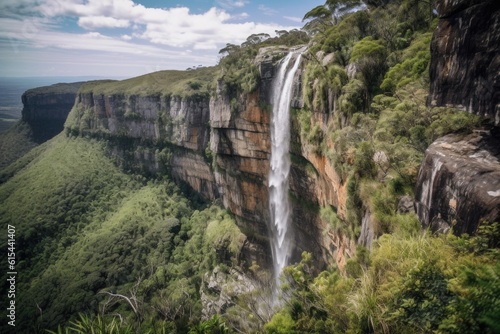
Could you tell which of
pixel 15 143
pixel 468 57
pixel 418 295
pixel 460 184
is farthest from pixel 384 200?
pixel 15 143

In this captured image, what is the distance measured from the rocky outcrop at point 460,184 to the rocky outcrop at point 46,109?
101652 millimetres

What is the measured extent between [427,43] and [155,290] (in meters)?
34.3

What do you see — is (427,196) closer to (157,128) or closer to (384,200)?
(384,200)

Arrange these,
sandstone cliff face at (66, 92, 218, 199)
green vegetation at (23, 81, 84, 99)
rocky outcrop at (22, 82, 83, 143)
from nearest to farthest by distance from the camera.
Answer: sandstone cliff face at (66, 92, 218, 199), green vegetation at (23, 81, 84, 99), rocky outcrop at (22, 82, 83, 143)

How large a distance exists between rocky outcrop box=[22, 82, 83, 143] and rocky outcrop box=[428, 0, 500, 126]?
102 m

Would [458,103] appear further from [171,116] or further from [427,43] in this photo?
[171,116]

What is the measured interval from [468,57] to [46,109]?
106 metres

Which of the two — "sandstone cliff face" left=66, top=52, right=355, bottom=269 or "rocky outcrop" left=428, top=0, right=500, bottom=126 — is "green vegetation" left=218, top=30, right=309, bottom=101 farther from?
"rocky outcrop" left=428, top=0, right=500, bottom=126

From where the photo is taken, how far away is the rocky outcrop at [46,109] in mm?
83750

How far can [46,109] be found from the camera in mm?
87250

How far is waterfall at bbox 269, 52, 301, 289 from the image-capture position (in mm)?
24188

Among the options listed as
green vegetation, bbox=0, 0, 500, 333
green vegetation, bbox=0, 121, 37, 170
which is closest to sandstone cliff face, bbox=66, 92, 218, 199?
green vegetation, bbox=0, 0, 500, 333

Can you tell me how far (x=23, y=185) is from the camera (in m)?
51.4

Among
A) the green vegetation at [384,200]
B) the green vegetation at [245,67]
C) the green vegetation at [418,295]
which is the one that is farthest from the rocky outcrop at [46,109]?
the green vegetation at [418,295]
